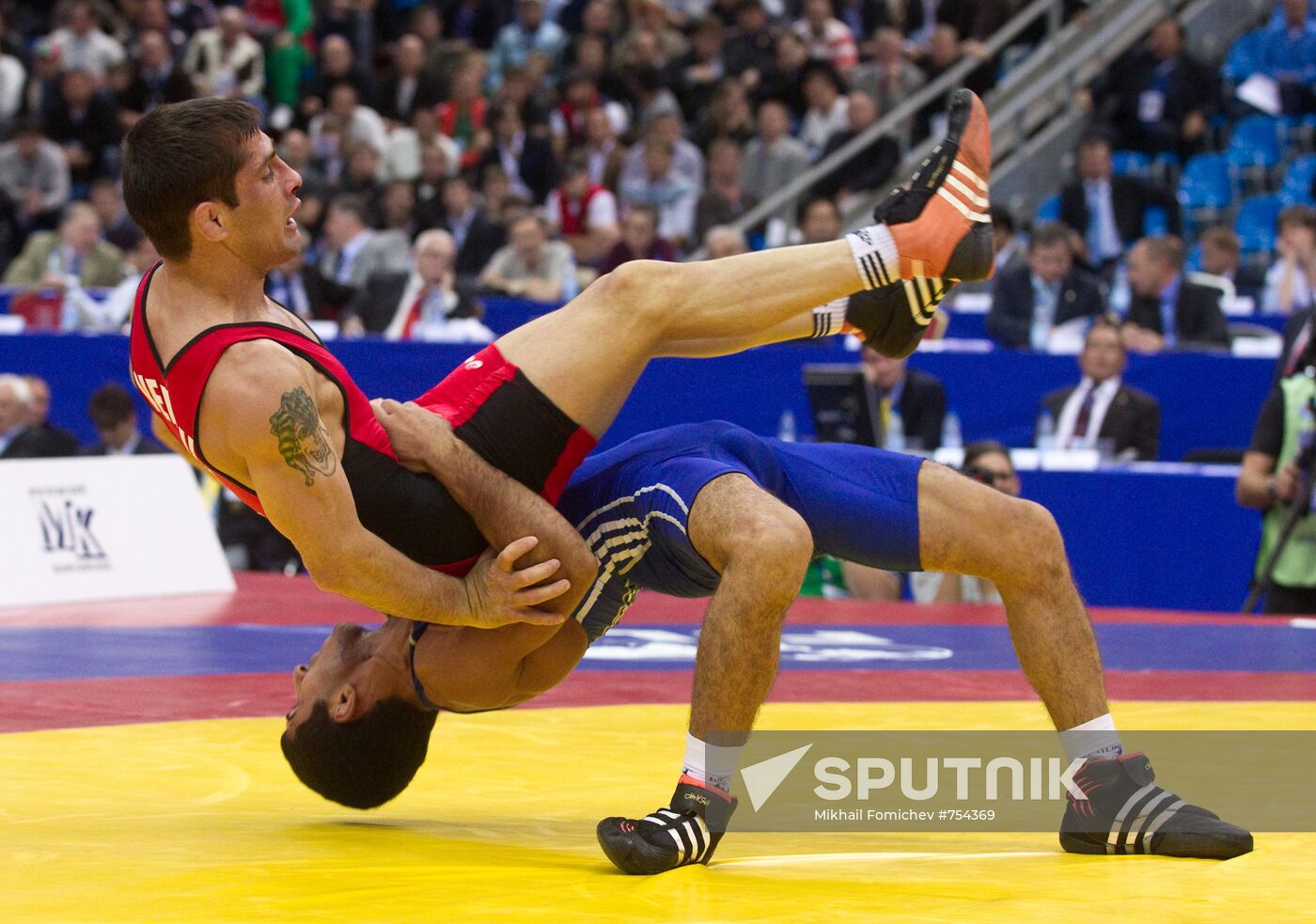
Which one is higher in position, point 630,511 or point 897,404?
point 630,511

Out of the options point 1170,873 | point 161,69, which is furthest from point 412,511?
point 161,69

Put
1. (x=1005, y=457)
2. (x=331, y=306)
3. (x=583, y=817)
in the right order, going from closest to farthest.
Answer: (x=583, y=817) < (x=1005, y=457) < (x=331, y=306)

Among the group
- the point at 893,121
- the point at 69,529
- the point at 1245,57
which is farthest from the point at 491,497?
the point at 1245,57

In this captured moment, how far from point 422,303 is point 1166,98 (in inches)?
218

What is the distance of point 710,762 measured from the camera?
10.9 feet

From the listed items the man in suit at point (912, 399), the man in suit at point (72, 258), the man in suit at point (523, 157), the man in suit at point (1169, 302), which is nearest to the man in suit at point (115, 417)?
the man in suit at point (72, 258)

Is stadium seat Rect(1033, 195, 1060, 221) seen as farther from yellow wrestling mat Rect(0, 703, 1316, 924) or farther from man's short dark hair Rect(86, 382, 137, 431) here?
yellow wrestling mat Rect(0, 703, 1316, 924)

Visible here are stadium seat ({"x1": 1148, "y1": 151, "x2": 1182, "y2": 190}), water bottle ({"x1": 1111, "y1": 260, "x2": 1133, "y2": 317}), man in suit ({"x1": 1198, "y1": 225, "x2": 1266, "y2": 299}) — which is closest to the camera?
man in suit ({"x1": 1198, "y1": 225, "x2": 1266, "y2": 299})

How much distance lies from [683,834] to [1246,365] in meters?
6.12

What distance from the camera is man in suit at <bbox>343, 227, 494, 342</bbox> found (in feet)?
34.0

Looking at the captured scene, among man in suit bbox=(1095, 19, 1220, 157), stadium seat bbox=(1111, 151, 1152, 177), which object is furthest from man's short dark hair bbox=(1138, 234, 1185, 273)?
man in suit bbox=(1095, 19, 1220, 157)

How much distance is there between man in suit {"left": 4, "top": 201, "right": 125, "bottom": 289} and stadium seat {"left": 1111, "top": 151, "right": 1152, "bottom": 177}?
6.57 metres

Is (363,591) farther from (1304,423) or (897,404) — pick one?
(897,404)

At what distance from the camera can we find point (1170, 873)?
10.3 ft
